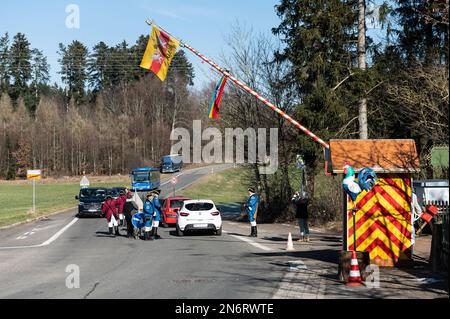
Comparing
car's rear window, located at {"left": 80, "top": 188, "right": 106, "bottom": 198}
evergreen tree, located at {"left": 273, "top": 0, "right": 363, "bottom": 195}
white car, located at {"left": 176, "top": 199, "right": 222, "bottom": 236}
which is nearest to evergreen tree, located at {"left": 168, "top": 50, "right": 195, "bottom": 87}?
car's rear window, located at {"left": 80, "top": 188, "right": 106, "bottom": 198}

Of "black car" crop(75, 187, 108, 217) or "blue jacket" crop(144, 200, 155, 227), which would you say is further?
"black car" crop(75, 187, 108, 217)

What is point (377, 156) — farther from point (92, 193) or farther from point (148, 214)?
point (92, 193)

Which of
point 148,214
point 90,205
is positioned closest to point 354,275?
point 148,214

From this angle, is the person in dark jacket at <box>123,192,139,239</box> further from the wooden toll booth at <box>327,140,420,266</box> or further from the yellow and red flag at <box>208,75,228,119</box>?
the wooden toll booth at <box>327,140,420,266</box>

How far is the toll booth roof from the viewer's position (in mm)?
16031

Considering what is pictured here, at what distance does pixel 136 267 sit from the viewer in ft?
53.6

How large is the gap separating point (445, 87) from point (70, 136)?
96.3 meters

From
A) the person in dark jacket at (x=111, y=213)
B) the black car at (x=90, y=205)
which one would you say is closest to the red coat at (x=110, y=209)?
the person in dark jacket at (x=111, y=213)

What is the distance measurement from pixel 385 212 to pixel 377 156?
1.34 meters

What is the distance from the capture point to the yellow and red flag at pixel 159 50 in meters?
23.3

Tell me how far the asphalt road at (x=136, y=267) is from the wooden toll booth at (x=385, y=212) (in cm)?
224

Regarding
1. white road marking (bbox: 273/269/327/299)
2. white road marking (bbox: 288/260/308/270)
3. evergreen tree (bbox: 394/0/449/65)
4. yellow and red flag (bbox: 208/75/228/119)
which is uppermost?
evergreen tree (bbox: 394/0/449/65)
